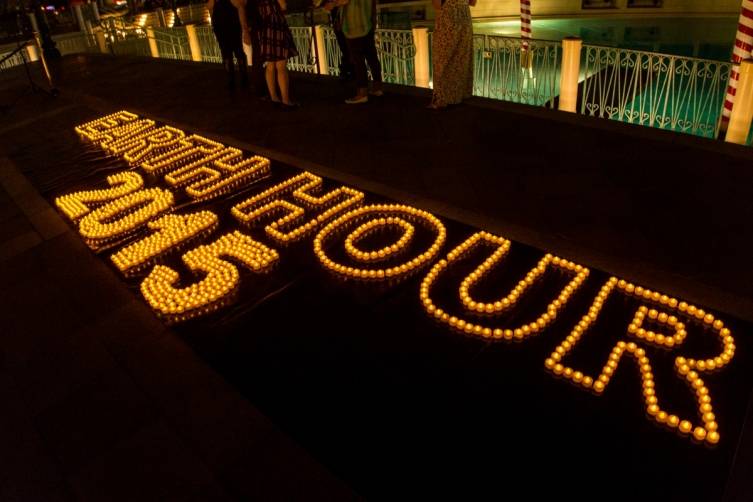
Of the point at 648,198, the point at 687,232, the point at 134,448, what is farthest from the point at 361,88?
the point at 134,448

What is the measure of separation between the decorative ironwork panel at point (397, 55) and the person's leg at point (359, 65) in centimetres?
161

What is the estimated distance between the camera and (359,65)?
624 centimetres

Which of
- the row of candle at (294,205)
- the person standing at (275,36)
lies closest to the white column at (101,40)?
the person standing at (275,36)

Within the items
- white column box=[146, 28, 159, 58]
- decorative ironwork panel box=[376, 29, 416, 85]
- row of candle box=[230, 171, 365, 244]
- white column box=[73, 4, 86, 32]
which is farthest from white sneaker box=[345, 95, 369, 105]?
white column box=[73, 4, 86, 32]

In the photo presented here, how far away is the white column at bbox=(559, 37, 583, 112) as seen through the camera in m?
5.77

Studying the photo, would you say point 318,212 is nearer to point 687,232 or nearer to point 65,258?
point 65,258

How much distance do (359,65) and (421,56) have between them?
4.89 feet

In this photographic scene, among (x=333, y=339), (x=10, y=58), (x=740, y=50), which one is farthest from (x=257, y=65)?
(x=10, y=58)

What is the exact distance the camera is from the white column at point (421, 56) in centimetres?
724

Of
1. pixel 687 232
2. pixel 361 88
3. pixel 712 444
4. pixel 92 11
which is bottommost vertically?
pixel 712 444

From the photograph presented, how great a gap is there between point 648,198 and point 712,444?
2094 mm

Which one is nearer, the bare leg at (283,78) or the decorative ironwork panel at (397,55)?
the bare leg at (283,78)

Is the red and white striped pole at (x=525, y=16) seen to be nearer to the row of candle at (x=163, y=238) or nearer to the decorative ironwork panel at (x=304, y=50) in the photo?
the decorative ironwork panel at (x=304, y=50)

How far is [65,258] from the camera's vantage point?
383 cm
